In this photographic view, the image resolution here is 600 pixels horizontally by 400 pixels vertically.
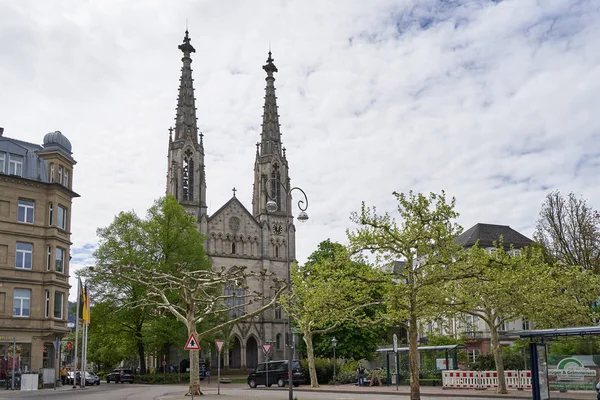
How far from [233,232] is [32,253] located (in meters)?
43.0

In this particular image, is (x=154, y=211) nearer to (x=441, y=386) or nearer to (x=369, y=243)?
(x=441, y=386)

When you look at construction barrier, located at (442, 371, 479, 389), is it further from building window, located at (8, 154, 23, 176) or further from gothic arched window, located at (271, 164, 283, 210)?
gothic arched window, located at (271, 164, 283, 210)

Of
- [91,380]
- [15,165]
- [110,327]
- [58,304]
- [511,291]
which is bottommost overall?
[91,380]

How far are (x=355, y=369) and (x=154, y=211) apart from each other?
2130 cm

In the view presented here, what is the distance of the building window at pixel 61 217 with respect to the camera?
44.5 meters

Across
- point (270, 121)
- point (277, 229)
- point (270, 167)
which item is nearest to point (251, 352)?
point (277, 229)

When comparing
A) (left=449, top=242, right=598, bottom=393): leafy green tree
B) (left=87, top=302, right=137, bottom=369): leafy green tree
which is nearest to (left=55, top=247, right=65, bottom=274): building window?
(left=87, top=302, right=137, bottom=369): leafy green tree

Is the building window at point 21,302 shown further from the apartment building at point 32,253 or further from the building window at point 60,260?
the building window at point 60,260

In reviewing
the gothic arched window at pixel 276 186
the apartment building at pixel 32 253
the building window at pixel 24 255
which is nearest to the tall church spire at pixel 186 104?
the gothic arched window at pixel 276 186

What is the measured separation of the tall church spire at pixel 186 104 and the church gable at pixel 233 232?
1020cm

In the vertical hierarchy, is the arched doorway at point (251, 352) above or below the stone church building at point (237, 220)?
below

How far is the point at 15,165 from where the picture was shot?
143 feet

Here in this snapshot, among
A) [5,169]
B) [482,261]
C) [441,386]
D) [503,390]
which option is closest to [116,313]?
[5,169]

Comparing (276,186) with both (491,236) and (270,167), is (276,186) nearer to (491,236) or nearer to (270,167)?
(270,167)
